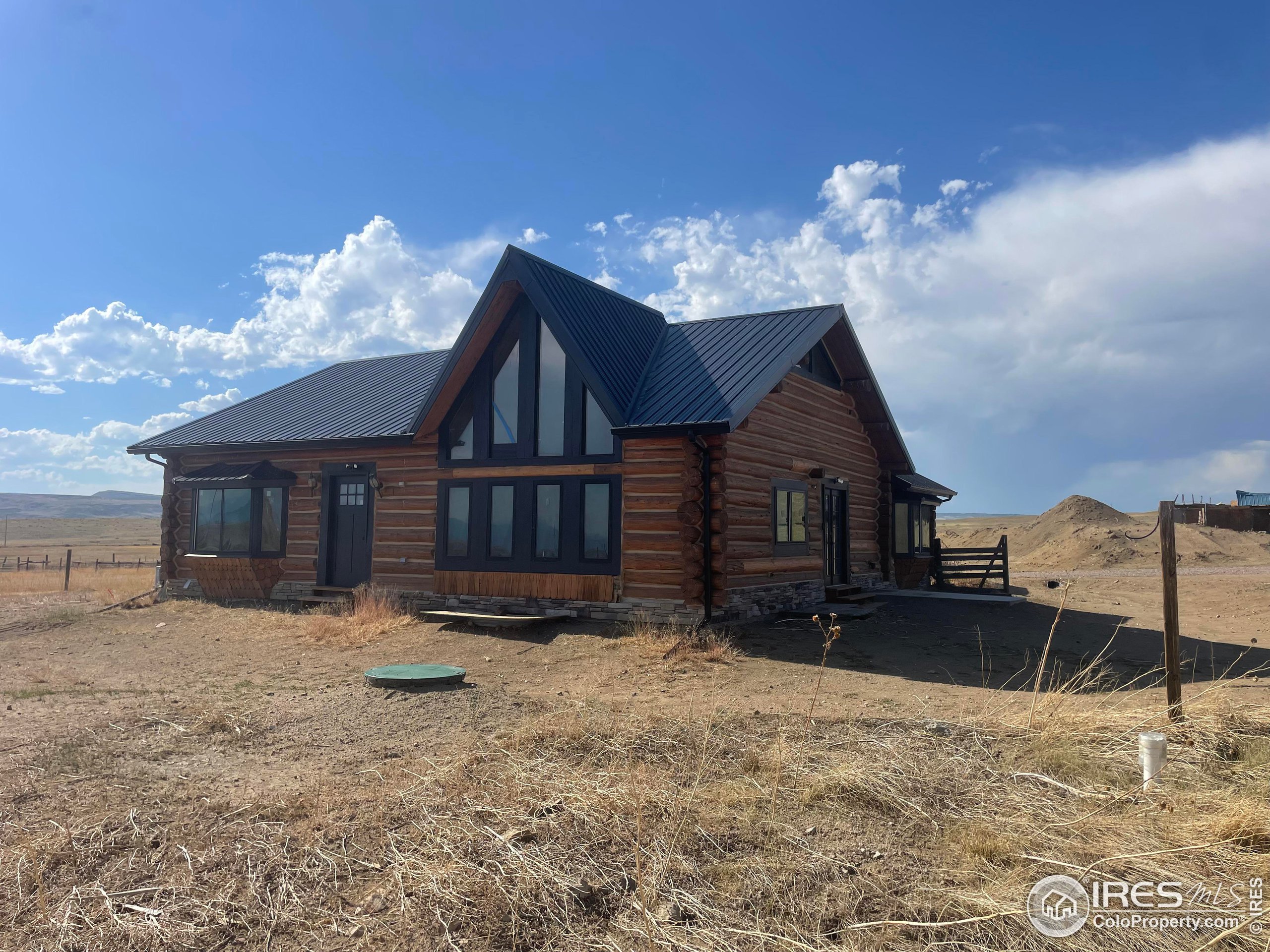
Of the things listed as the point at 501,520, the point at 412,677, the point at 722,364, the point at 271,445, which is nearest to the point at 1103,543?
the point at 722,364

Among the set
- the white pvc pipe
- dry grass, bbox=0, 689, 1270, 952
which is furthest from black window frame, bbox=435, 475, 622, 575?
the white pvc pipe

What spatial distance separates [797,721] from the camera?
755 centimetres

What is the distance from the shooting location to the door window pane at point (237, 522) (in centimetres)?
1898

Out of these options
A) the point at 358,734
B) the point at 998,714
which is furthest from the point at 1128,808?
the point at 358,734

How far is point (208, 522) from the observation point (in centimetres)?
1948

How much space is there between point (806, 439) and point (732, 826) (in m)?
13.0

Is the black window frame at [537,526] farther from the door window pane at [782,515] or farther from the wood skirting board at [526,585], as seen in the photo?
the door window pane at [782,515]

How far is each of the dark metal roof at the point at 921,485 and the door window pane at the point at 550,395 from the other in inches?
444

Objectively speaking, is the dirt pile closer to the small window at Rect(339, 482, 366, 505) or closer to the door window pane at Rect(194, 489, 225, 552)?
the small window at Rect(339, 482, 366, 505)

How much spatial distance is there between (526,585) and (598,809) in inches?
400

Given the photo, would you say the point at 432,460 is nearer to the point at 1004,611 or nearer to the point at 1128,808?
the point at 1004,611

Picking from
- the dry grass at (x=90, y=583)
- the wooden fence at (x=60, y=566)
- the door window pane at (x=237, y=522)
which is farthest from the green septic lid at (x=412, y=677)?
the wooden fence at (x=60, y=566)

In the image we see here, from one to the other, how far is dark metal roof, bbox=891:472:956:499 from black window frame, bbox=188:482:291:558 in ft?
51.3

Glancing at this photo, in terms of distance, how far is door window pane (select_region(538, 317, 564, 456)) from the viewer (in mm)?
15320
